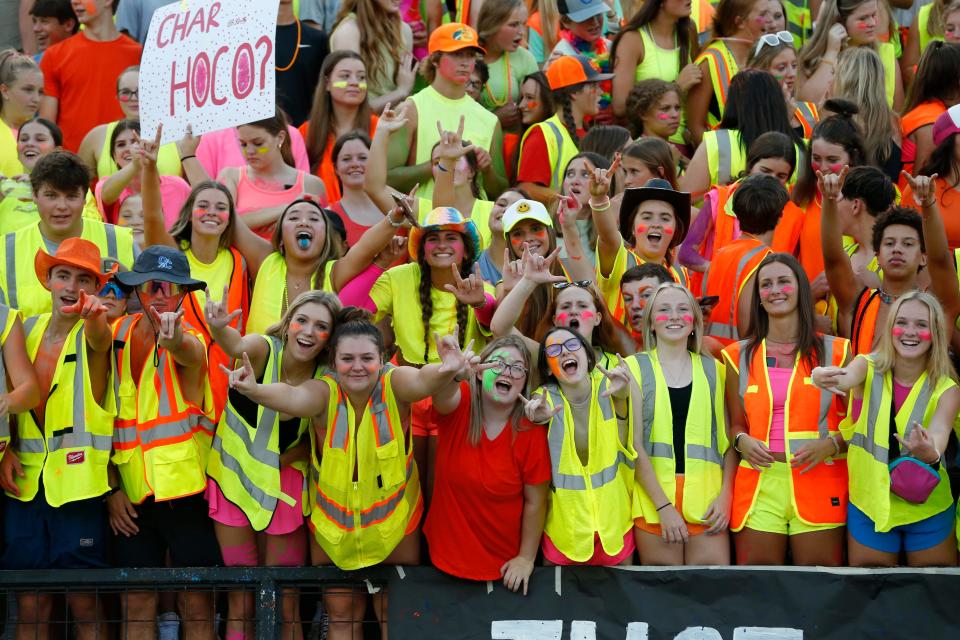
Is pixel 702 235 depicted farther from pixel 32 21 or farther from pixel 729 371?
pixel 32 21

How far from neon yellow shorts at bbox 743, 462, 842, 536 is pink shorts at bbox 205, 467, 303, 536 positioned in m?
2.00

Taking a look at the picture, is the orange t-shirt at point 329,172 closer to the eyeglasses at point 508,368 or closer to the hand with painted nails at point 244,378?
the eyeglasses at point 508,368

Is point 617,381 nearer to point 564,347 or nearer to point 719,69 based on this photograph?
point 564,347

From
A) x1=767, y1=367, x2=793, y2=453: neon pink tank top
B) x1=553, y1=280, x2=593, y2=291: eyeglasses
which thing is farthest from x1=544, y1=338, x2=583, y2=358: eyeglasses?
x1=767, y1=367, x2=793, y2=453: neon pink tank top

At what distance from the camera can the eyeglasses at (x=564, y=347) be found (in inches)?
262

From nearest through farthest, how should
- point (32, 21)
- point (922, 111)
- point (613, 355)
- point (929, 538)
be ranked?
point (929, 538), point (613, 355), point (922, 111), point (32, 21)

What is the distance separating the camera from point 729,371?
6895 mm

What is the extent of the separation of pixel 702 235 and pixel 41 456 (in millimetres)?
3560

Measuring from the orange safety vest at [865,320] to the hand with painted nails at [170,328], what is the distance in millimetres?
3119

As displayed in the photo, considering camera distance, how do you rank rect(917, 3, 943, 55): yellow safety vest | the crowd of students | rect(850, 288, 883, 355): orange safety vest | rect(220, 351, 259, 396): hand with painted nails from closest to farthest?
rect(220, 351, 259, 396): hand with painted nails, the crowd of students, rect(850, 288, 883, 355): orange safety vest, rect(917, 3, 943, 55): yellow safety vest

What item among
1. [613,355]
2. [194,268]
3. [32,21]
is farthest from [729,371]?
[32,21]

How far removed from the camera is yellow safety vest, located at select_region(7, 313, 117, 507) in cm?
662

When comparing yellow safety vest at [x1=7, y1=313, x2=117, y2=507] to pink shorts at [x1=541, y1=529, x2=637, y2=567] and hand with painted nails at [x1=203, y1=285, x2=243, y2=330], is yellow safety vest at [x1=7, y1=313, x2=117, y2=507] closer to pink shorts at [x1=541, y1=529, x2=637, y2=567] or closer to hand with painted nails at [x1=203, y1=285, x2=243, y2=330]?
hand with painted nails at [x1=203, y1=285, x2=243, y2=330]

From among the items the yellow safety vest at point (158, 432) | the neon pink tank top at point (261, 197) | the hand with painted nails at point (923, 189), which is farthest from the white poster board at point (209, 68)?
the hand with painted nails at point (923, 189)
